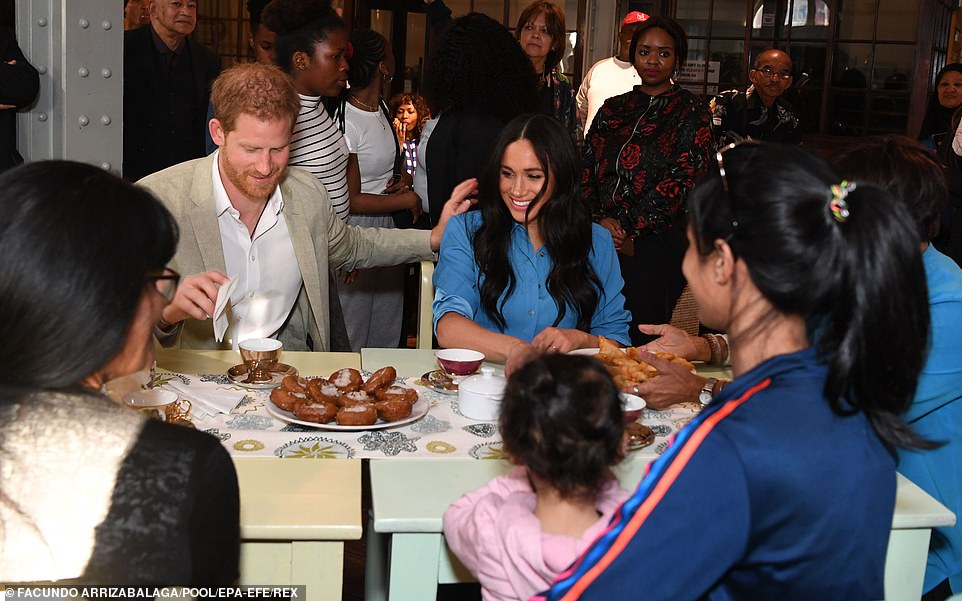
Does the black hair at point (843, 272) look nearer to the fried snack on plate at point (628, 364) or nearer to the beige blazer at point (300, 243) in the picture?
the fried snack on plate at point (628, 364)

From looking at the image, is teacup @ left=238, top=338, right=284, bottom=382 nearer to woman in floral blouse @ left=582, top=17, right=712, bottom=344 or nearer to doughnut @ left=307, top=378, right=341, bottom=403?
doughnut @ left=307, top=378, right=341, bottom=403

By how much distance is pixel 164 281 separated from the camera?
1.26m

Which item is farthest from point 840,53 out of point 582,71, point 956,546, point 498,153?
point 956,546

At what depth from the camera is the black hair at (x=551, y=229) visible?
8.67ft

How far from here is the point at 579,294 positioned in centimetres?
266

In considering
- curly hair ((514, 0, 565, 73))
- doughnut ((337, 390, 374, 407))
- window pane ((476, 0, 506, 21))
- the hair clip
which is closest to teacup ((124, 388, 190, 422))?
doughnut ((337, 390, 374, 407))

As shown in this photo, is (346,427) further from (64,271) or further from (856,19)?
(856,19)

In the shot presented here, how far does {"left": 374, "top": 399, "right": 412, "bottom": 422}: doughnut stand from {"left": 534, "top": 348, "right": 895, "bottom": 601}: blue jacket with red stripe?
2.49 ft

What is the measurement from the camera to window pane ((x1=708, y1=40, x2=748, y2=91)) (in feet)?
23.4

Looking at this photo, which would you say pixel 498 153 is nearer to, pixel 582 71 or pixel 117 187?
pixel 117 187

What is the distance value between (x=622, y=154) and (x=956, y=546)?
222 centimetres

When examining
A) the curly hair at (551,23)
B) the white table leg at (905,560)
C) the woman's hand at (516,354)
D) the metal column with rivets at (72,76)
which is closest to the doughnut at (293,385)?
the woman's hand at (516,354)

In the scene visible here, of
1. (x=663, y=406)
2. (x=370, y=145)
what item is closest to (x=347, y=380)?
(x=663, y=406)

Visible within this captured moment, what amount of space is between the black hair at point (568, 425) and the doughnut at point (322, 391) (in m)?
0.64
